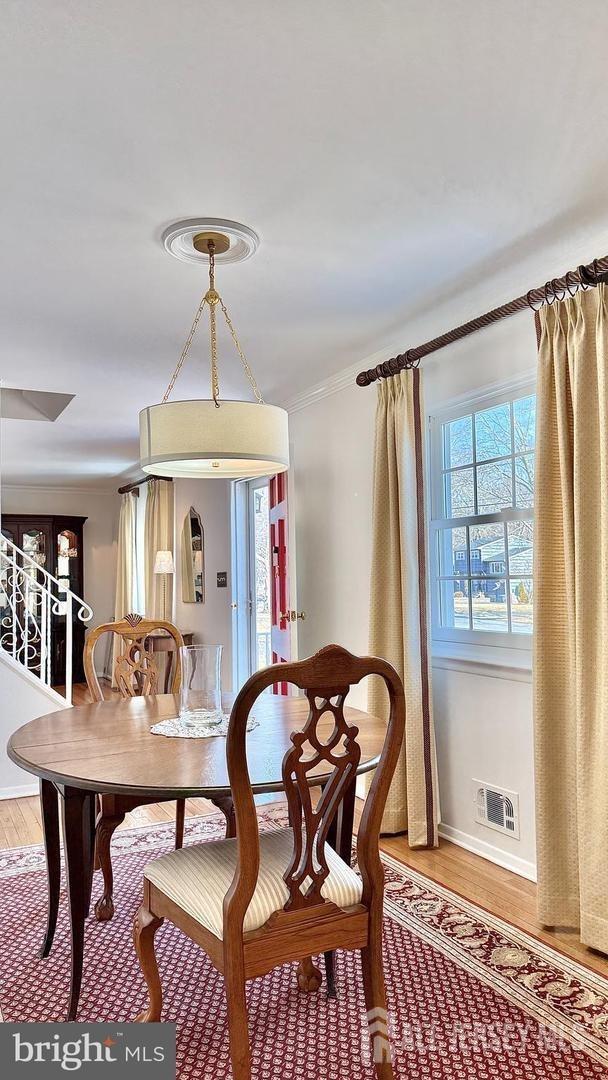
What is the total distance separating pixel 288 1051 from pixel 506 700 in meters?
1.61

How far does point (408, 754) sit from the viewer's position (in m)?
3.34

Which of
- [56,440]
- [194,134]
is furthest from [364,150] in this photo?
[56,440]

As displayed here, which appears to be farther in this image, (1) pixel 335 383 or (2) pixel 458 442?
(1) pixel 335 383

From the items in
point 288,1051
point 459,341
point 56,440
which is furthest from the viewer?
point 56,440

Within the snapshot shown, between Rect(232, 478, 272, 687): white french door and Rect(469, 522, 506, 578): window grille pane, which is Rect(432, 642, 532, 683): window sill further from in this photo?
Rect(232, 478, 272, 687): white french door

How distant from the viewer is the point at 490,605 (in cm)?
325

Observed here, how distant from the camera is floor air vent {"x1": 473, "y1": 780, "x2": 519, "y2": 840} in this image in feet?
9.91

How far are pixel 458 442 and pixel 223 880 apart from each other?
2.30 m

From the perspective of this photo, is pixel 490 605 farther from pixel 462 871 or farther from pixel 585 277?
pixel 585 277

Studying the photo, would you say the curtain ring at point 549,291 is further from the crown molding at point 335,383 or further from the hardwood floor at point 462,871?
the hardwood floor at point 462,871

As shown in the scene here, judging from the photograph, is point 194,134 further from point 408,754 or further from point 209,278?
point 408,754

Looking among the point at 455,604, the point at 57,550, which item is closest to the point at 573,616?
the point at 455,604

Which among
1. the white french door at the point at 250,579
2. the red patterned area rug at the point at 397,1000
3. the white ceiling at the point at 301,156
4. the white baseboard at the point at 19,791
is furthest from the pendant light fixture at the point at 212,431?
the white french door at the point at 250,579

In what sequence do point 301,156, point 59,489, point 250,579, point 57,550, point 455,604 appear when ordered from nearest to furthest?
point 301,156, point 455,604, point 250,579, point 57,550, point 59,489
